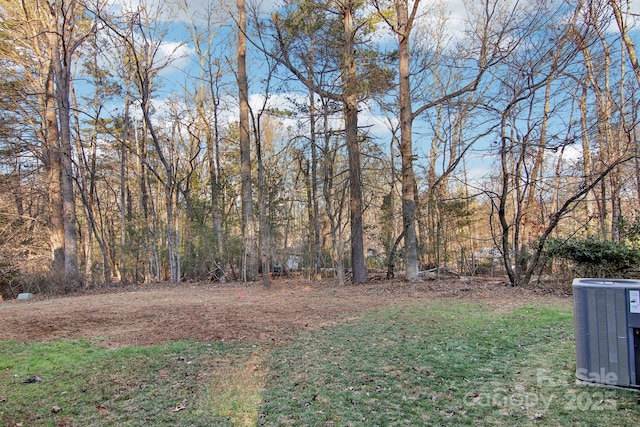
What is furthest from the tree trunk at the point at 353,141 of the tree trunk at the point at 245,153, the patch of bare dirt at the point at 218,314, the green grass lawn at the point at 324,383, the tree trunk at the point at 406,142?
the green grass lawn at the point at 324,383

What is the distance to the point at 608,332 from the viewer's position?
2531 mm

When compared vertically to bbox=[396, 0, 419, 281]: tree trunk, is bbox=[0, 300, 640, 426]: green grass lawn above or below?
below

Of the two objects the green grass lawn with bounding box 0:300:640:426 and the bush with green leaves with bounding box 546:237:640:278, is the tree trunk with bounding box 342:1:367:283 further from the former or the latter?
the green grass lawn with bounding box 0:300:640:426

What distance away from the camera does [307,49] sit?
10.3 metres

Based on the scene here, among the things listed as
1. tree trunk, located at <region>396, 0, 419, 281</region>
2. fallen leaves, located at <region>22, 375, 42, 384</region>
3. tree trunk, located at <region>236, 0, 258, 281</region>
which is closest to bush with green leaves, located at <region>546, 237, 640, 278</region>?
tree trunk, located at <region>396, 0, 419, 281</region>

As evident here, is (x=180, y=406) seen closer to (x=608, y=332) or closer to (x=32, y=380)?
(x=32, y=380)

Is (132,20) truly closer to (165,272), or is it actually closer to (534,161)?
(165,272)

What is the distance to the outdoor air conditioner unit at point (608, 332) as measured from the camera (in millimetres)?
2475

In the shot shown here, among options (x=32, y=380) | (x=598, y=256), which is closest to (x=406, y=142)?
(x=598, y=256)

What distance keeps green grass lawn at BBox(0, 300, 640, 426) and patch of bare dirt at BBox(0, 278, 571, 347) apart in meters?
0.51

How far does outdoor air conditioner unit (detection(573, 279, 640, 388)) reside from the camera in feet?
8.12

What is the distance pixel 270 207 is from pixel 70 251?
7257mm

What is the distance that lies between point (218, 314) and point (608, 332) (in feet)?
16.4

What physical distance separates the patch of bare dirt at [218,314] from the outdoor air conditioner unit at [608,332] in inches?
116
